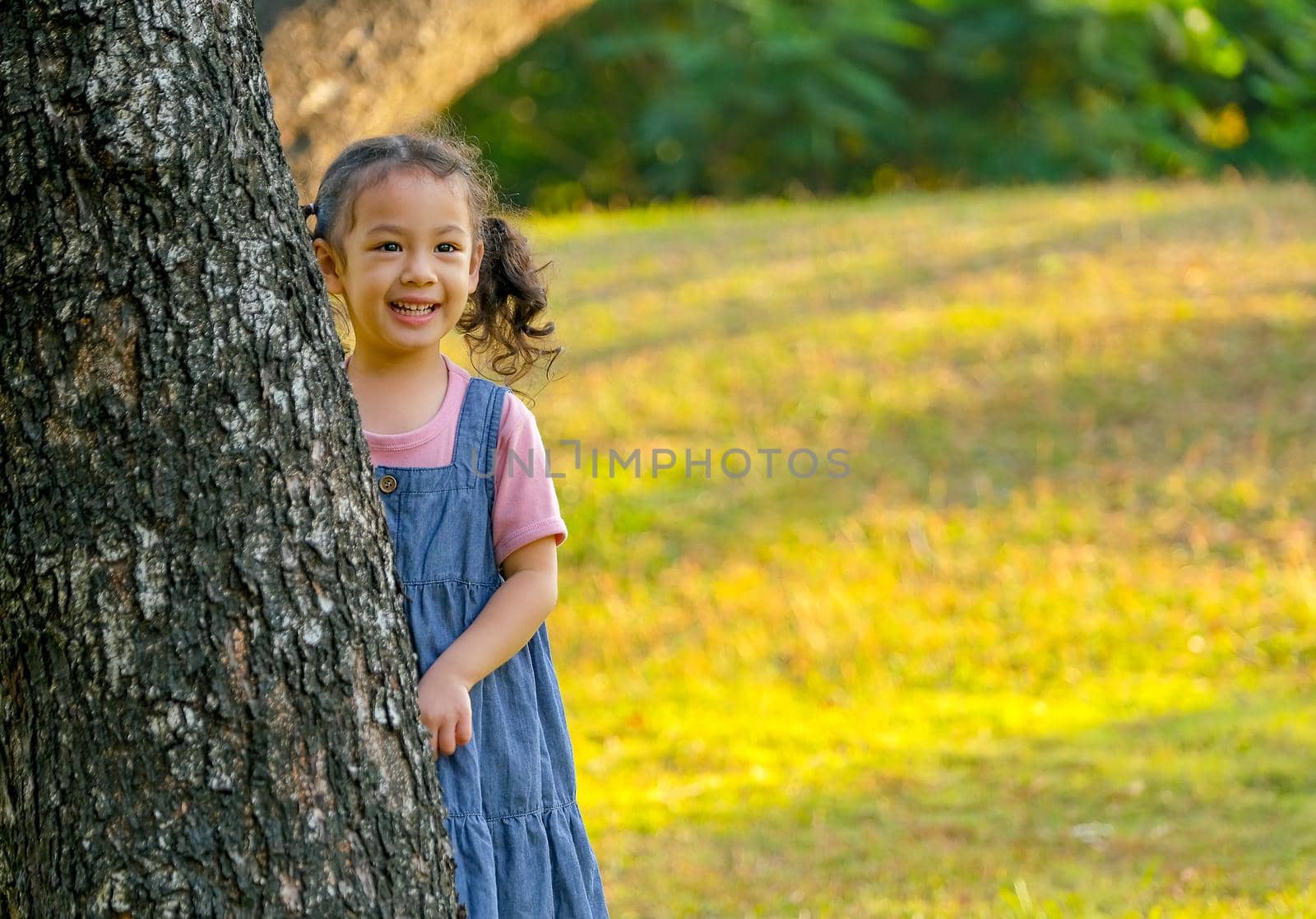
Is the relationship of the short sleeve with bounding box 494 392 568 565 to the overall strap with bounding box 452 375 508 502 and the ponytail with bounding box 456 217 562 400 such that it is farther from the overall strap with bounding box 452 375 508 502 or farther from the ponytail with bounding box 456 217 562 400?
the ponytail with bounding box 456 217 562 400

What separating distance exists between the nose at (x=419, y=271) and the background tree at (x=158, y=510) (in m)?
0.24

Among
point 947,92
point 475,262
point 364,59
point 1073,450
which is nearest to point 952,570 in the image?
point 1073,450

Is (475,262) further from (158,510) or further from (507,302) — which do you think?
(158,510)

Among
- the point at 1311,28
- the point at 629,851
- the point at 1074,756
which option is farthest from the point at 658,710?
the point at 1311,28

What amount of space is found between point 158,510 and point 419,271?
52 cm

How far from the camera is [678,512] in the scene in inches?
276

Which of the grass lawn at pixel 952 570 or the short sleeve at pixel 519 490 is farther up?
the short sleeve at pixel 519 490

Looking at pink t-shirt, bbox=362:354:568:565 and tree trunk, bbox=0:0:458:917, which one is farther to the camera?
pink t-shirt, bbox=362:354:568:565

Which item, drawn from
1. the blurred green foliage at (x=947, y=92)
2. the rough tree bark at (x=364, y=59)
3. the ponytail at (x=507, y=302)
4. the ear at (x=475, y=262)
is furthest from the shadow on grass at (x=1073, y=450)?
the blurred green foliage at (x=947, y=92)

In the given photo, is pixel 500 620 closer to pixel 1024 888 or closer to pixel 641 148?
pixel 1024 888

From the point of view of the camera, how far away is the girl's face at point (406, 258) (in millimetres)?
2178

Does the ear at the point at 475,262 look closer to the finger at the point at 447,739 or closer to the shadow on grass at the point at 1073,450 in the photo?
the finger at the point at 447,739

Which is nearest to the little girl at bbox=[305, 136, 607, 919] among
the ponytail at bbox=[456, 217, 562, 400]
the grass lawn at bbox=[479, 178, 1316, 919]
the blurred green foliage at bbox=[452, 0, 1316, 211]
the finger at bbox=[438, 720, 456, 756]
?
the finger at bbox=[438, 720, 456, 756]

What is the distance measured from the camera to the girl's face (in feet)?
7.14
